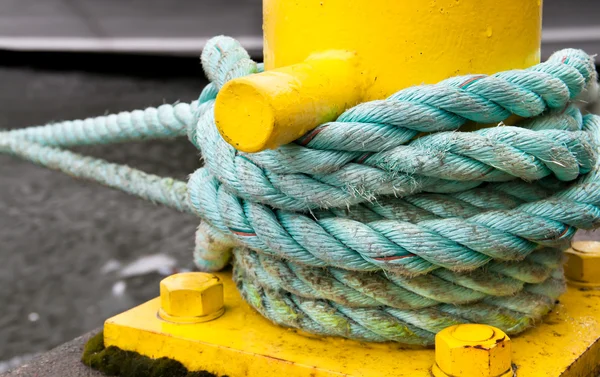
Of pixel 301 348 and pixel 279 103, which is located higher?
pixel 279 103

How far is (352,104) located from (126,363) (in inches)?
20.1

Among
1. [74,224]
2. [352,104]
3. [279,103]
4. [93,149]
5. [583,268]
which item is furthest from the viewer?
[93,149]

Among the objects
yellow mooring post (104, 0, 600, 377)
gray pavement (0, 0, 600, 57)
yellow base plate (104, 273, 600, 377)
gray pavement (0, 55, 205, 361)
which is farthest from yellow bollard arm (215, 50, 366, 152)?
gray pavement (0, 0, 600, 57)

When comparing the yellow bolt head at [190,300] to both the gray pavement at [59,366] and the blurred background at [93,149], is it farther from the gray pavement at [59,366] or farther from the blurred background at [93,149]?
the blurred background at [93,149]

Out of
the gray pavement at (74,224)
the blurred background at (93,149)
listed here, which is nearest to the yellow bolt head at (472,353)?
the gray pavement at (74,224)

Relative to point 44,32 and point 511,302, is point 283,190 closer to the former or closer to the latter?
point 511,302

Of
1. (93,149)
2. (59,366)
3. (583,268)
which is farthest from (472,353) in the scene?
(93,149)

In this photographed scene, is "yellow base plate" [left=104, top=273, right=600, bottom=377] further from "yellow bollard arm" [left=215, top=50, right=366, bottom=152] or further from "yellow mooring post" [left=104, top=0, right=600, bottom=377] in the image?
"yellow bollard arm" [left=215, top=50, right=366, bottom=152]

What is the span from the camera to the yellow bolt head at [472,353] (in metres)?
0.89

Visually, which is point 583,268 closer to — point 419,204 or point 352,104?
point 419,204

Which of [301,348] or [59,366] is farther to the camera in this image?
[59,366]

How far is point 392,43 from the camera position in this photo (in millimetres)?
958

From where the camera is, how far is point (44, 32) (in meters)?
4.19

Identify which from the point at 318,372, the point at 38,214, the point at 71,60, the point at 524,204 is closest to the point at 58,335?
the point at 38,214
